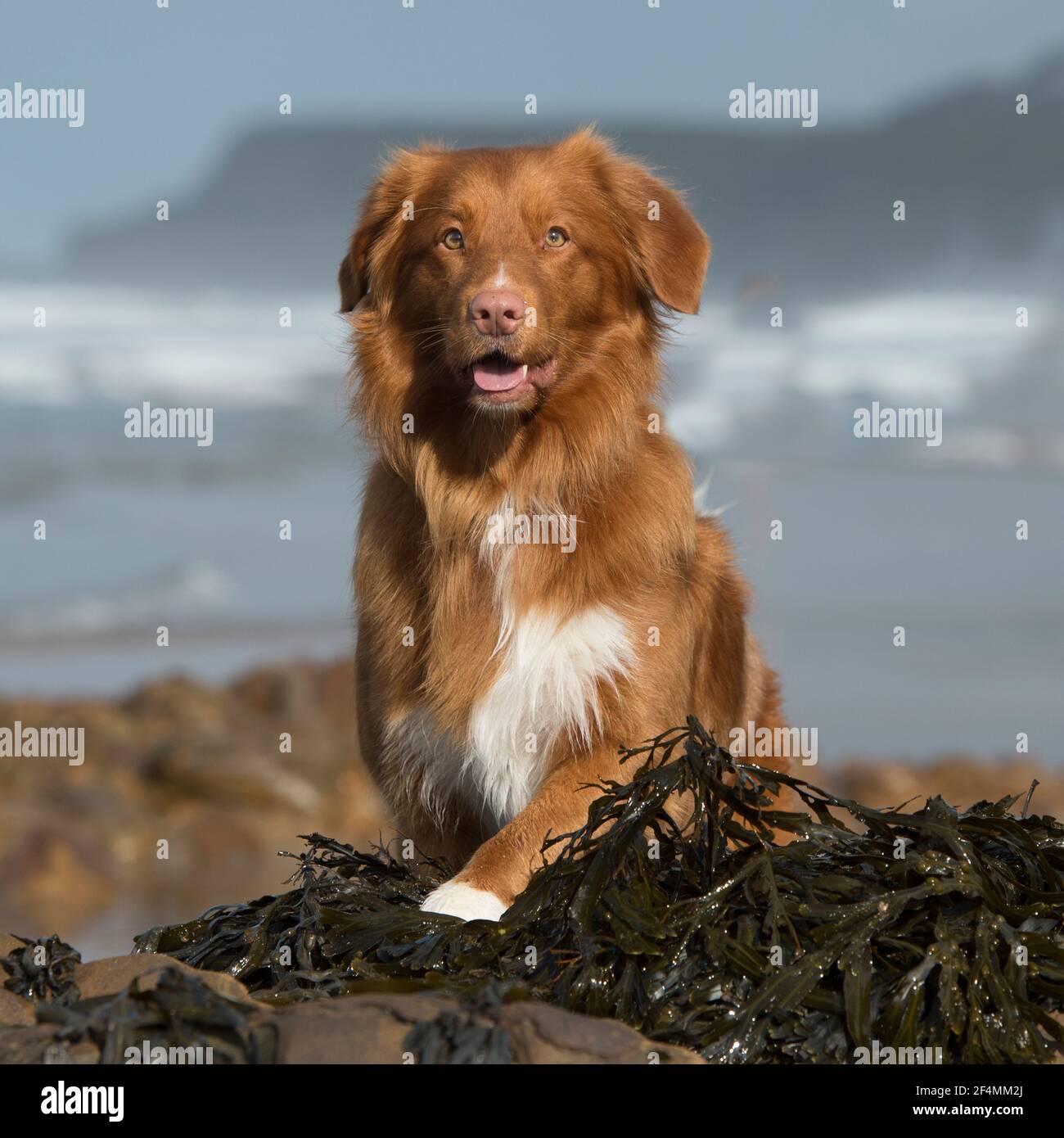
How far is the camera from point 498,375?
6.24 meters

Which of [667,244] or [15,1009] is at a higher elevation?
[667,244]

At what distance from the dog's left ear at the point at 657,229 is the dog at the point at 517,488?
10mm

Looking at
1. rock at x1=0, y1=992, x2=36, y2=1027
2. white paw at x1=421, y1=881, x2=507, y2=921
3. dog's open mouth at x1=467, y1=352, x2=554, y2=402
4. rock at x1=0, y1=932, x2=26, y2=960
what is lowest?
rock at x1=0, y1=992, x2=36, y2=1027

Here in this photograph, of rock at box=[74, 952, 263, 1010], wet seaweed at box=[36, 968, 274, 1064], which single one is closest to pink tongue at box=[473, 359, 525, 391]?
rock at box=[74, 952, 263, 1010]

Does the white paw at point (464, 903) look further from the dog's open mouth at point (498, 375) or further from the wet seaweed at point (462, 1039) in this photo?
the dog's open mouth at point (498, 375)

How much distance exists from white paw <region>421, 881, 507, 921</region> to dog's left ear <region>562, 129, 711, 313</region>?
2.82 meters

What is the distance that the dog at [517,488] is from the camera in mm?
6277

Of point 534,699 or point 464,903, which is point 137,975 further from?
point 534,699

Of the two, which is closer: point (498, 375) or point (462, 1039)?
point (462, 1039)

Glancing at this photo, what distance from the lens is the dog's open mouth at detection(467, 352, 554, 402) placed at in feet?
20.5

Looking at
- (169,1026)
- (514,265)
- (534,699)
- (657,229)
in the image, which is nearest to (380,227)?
(514,265)

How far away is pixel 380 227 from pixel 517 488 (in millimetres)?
1498

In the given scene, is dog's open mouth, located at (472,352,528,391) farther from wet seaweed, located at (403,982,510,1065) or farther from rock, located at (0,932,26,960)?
wet seaweed, located at (403,982,510,1065)

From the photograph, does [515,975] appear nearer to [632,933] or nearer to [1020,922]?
[632,933]
